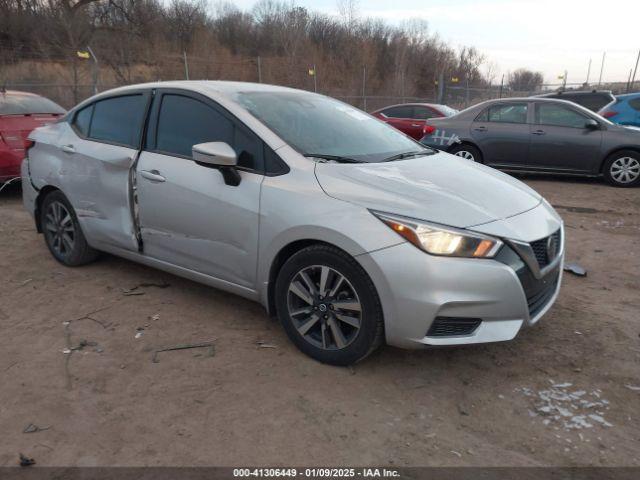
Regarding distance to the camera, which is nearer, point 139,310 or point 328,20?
point 139,310

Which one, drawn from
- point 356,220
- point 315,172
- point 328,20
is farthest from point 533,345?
point 328,20

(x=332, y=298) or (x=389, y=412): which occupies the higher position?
(x=332, y=298)

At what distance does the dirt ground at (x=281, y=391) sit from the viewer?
7.38ft

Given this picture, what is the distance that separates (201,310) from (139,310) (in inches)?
18.0

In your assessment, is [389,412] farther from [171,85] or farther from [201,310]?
[171,85]

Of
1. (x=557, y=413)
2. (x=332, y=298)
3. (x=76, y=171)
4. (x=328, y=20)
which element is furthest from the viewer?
(x=328, y=20)

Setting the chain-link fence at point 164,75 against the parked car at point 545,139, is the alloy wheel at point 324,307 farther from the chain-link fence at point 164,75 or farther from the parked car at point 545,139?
the chain-link fence at point 164,75

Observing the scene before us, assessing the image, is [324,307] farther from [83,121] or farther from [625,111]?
[625,111]

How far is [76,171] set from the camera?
4.12 metres

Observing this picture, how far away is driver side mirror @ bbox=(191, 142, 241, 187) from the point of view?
2.96 metres

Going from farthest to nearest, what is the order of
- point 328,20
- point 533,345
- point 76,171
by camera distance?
point 328,20 < point 76,171 < point 533,345

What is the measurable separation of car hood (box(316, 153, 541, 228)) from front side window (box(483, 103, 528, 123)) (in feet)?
19.6

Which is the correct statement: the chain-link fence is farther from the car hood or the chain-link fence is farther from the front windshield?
the car hood

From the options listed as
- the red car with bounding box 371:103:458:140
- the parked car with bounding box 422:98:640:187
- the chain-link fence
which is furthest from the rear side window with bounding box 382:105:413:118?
the chain-link fence
